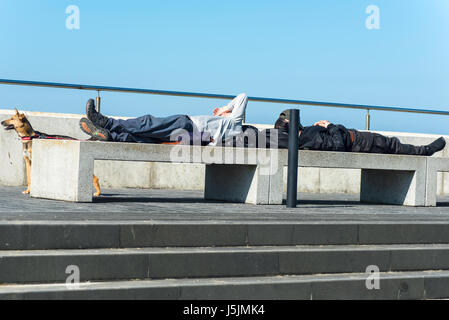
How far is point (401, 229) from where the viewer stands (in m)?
6.86

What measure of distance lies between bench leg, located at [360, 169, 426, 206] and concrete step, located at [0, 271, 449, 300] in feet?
10.8

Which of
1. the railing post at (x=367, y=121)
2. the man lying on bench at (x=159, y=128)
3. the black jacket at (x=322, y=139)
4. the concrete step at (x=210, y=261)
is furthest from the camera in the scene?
the railing post at (x=367, y=121)

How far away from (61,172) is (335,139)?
3525 mm

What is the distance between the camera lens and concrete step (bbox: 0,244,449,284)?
5.30 m

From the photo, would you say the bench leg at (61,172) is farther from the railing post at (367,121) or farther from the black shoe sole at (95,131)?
the railing post at (367,121)

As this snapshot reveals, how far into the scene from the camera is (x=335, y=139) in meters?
9.17

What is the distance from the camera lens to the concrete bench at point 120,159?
781cm

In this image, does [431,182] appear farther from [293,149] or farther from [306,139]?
[293,149]

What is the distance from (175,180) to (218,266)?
21.8 ft

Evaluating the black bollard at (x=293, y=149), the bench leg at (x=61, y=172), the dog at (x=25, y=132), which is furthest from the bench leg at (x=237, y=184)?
the bench leg at (x=61, y=172)

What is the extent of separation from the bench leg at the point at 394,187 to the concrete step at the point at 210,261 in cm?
301
